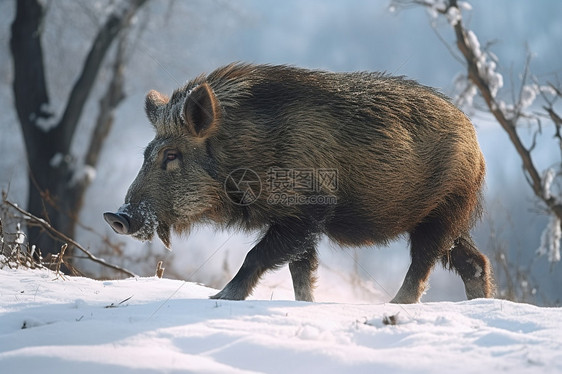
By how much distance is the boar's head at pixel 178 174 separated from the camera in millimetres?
4582

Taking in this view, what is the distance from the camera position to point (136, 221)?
14.8ft

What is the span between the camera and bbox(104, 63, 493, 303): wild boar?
4.49 m

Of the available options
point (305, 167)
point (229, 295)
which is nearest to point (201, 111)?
point (305, 167)

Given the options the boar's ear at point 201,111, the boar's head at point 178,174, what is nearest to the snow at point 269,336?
the boar's head at point 178,174

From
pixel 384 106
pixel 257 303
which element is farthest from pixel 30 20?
pixel 257 303

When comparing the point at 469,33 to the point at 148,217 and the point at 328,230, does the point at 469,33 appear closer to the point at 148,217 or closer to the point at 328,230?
the point at 328,230

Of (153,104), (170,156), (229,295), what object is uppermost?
(153,104)

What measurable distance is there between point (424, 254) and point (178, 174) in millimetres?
1899

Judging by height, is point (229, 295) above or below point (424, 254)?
below

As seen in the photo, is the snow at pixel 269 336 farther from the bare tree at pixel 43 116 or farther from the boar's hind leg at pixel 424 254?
the bare tree at pixel 43 116

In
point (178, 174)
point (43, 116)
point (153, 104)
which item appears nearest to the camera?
point (178, 174)

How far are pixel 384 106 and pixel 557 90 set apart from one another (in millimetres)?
5323

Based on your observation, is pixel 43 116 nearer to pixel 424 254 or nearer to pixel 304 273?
pixel 304 273

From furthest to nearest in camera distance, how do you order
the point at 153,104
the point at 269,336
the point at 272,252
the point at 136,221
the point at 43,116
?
the point at 43,116 < the point at 153,104 < the point at 136,221 < the point at 272,252 < the point at 269,336
